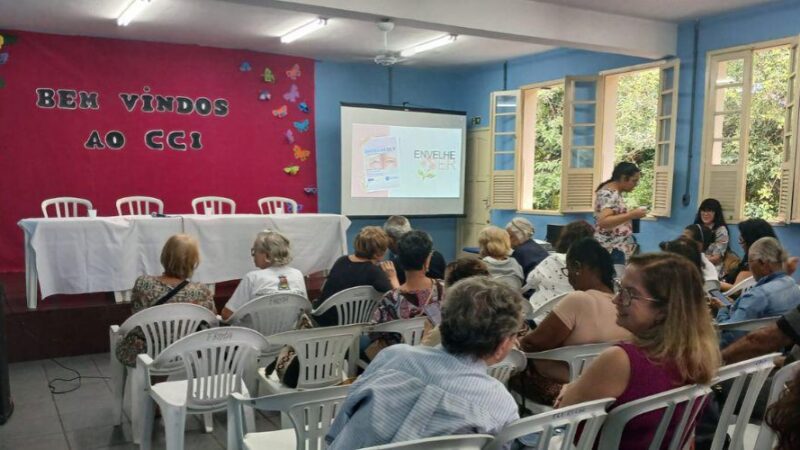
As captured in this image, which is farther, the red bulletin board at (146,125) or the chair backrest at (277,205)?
the chair backrest at (277,205)

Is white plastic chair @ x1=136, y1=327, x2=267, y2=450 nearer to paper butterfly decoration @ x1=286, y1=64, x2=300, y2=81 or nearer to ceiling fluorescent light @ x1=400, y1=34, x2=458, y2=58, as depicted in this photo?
ceiling fluorescent light @ x1=400, y1=34, x2=458, y2=58

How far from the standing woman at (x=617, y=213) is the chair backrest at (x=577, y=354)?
246cm

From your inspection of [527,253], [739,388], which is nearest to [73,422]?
[527,253]

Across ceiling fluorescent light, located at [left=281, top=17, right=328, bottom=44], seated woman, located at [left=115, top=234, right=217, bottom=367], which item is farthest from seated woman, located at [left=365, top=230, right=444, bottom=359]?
ceiling fluorescent light, located at [left=281, top=17, right=328, bottom=44]

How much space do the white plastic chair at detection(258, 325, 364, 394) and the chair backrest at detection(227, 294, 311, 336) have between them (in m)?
0.42

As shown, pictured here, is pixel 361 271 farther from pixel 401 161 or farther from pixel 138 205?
pixel 401 161

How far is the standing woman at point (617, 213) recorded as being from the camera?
14.8 feet

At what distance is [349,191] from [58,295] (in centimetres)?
370

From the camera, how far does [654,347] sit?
1.58m

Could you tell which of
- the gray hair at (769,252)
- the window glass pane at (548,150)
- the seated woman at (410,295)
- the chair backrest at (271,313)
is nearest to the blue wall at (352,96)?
the window glass pane at (548,150)

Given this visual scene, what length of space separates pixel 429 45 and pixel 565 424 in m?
5.76

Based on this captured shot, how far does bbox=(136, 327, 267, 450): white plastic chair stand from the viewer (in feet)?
7.66

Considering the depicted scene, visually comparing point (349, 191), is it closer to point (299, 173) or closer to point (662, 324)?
point (299, 173)

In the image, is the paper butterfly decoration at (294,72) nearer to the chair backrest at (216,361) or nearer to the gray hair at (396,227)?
the gray hair at (396,227)
